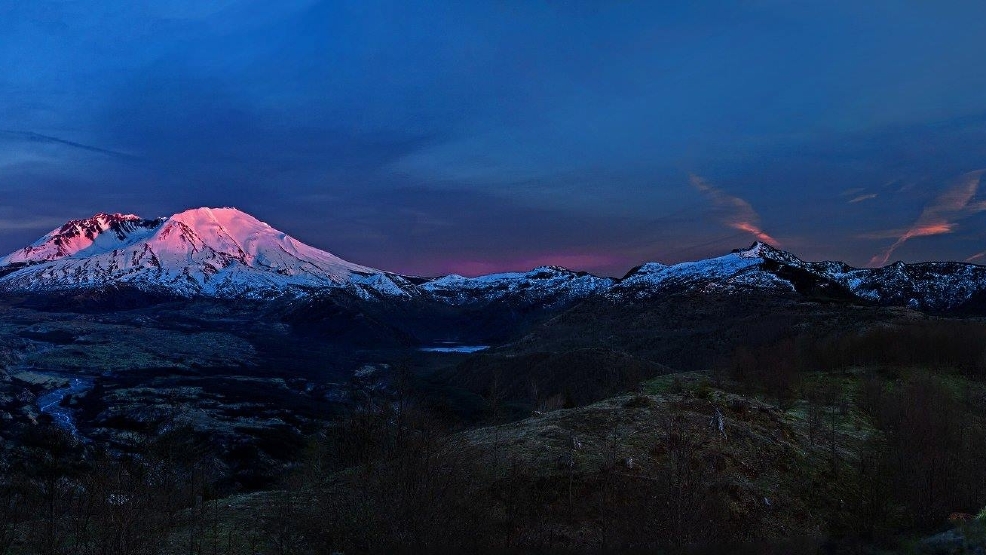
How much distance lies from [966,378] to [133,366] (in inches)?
8380

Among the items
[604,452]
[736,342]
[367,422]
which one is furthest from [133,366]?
[604,452]

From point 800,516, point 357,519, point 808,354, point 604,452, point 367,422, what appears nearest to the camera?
point 357,519

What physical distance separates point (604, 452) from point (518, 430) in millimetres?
7800

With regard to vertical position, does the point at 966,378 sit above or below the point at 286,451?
above

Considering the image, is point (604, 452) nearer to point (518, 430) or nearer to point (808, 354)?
point (518, 430)

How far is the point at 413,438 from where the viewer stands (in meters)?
25.2

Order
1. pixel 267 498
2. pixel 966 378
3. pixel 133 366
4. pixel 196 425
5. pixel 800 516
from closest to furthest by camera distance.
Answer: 1. pixel 800 516
2. pixel 267 498
3. pixel 966 378
4. pixel 196 425
5. pixel 133 366

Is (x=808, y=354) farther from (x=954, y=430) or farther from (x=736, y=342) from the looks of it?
(x=954, y=430)

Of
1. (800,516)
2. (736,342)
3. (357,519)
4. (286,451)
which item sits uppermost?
(736,342)

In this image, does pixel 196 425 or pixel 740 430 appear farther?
pixel 196 425

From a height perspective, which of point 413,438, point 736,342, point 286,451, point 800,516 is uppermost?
point 736,342

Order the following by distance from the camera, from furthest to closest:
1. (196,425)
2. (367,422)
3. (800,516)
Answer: (196,425) → (367,422) → (800,516)

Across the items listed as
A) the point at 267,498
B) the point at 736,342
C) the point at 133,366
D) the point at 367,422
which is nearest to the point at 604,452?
the point at 267,498

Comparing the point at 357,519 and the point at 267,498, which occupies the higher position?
the point at 357,519
